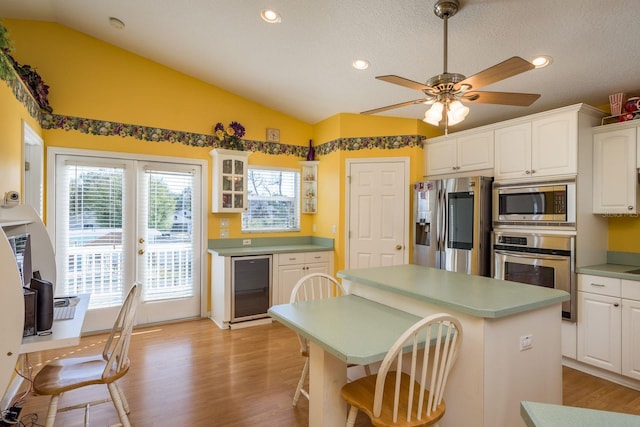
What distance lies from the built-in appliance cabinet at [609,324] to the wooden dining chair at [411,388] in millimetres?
1938

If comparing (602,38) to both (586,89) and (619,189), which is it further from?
(619,189)

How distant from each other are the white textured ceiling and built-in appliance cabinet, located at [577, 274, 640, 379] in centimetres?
173

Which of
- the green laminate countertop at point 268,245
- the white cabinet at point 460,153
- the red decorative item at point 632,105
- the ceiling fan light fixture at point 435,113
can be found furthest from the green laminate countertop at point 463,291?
the red decorative item at point 632,105

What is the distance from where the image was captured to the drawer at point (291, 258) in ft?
13.6

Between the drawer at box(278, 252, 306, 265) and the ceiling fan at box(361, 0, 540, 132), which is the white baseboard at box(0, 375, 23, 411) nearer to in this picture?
the drawer at box(278, 252, 306, 265)

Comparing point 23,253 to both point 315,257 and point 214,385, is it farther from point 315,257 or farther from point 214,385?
point 315,257

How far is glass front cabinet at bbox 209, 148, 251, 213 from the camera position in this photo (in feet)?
13.4

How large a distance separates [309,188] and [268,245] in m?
1.00

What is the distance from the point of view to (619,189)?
292 cm

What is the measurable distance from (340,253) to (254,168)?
5.25 feet

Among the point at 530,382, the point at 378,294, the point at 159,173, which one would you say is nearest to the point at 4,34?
the point at 159,173

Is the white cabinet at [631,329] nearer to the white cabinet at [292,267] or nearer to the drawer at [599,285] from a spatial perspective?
the drawer at [599,285]

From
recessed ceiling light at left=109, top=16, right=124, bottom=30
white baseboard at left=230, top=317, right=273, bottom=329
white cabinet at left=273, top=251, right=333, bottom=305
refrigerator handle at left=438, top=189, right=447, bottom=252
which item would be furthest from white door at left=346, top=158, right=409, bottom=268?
recessed ceiling light at left=109, top=16, right=124, bottom=30

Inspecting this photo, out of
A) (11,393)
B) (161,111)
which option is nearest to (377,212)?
(161,111)
